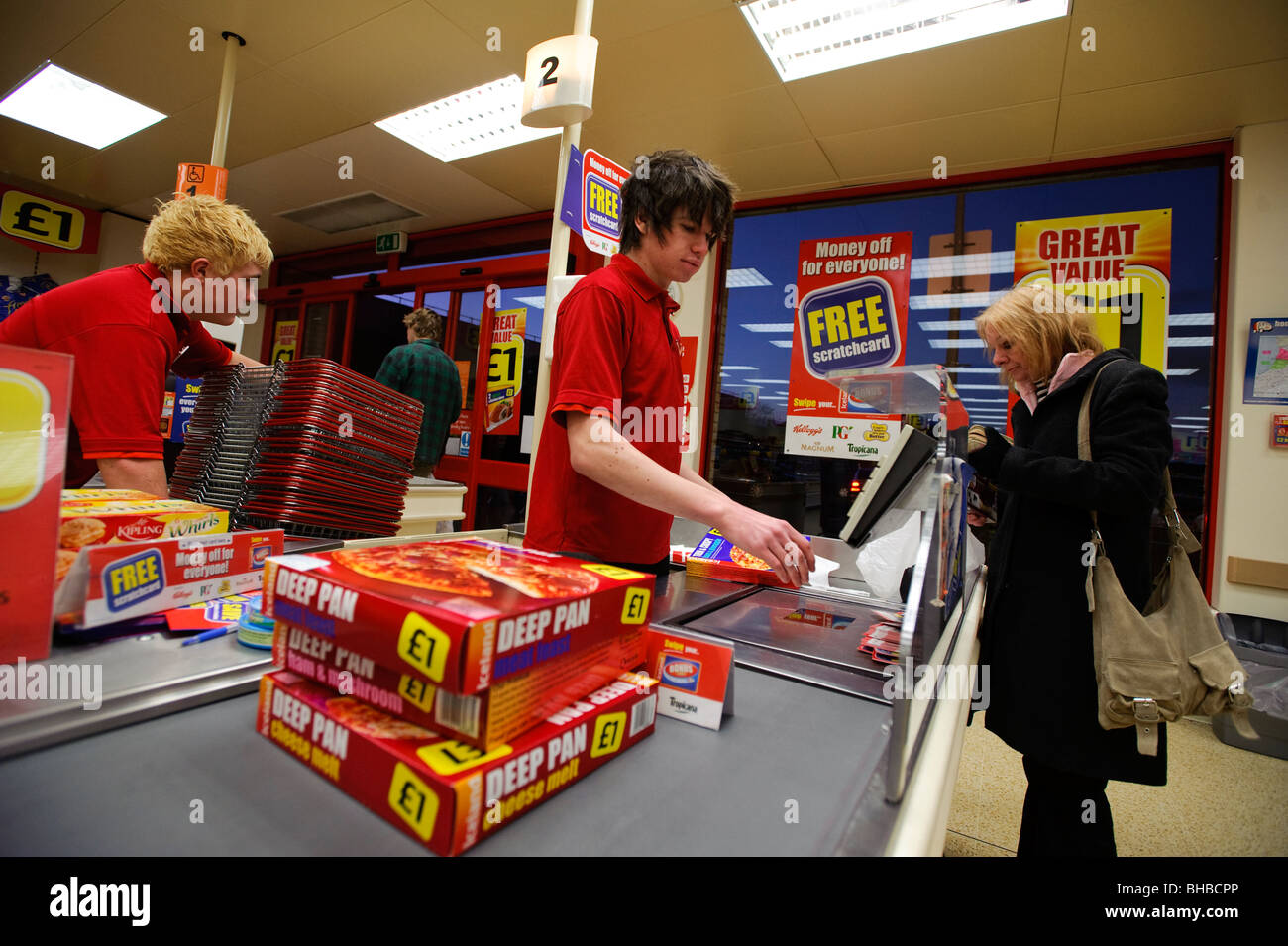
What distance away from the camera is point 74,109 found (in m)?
4.57

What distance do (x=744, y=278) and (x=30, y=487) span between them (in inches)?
190

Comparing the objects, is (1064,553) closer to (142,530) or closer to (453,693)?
(453,693)

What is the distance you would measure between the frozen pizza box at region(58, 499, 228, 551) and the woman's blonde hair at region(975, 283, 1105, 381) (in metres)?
1.85

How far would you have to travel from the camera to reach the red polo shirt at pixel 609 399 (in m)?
1.08

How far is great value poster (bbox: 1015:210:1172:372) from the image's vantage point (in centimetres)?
364

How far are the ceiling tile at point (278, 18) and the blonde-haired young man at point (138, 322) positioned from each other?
2529 millimetres

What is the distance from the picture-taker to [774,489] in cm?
475

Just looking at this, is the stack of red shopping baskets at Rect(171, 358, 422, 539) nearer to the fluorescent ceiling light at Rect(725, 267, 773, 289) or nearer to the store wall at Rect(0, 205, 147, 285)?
the fluorescent ceiling light at Rect(725, 267, 773, 289)

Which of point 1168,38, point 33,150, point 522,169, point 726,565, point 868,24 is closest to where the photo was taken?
point 726,565

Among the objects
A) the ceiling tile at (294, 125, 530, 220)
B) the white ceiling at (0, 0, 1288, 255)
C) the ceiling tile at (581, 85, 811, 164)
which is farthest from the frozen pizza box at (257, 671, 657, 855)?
the ceiling tile at (294, 125, 530, 220)

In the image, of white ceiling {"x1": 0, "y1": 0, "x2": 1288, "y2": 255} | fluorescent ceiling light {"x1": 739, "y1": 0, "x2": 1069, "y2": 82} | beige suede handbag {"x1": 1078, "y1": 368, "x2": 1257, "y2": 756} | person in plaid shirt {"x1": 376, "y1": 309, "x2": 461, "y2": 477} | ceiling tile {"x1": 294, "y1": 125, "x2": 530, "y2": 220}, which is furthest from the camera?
ceiling tile {"x1": 294, "y1": 125, "x2": 530, "y2": 220}
